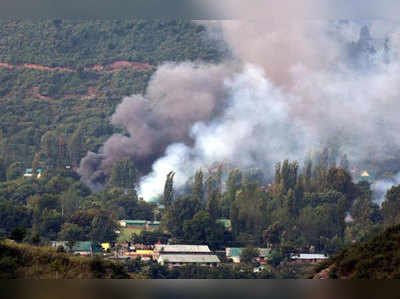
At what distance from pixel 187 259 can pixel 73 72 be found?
1250 cm

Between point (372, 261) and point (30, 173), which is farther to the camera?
point (30, 173)

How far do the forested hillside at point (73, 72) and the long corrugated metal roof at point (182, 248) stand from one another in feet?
21.2

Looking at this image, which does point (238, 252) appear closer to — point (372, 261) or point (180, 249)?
point (180, 249)

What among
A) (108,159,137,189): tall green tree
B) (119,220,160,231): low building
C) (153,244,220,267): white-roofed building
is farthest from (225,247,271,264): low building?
(108,159,137,189): tall green tree

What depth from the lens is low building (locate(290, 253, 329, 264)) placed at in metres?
32.5

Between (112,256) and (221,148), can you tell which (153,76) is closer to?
(221,148)

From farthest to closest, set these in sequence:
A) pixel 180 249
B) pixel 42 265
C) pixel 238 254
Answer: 1. pixel 238 254
2. pixel 180 249
3. pixel 42 265

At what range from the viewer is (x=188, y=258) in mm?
31922

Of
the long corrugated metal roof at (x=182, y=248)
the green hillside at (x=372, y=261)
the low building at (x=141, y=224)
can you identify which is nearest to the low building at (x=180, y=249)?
the long corrugated metal roof at (x=182, y=248)

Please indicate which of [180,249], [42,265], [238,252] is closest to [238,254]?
[238,252]

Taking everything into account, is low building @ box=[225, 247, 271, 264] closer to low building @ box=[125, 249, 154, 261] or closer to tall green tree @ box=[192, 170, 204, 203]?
tall green tree @ box=[192, 170, 204, 203]

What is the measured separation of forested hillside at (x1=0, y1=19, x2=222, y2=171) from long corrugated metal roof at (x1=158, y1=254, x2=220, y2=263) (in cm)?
716

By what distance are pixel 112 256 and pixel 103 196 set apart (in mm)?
3727

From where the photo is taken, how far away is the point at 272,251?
108 feet
